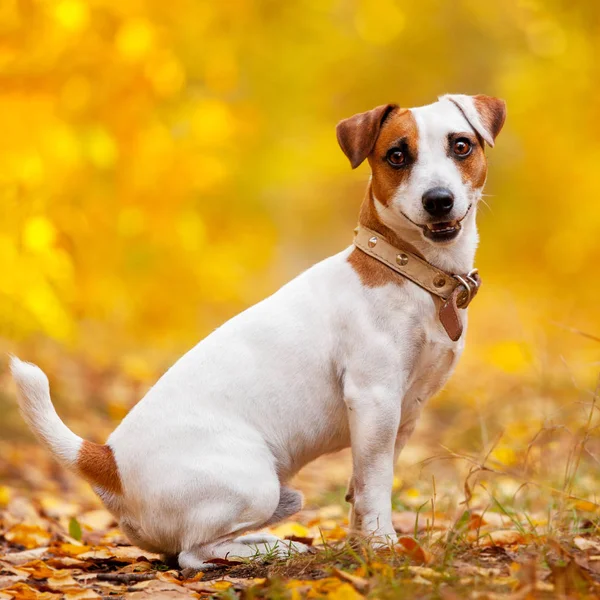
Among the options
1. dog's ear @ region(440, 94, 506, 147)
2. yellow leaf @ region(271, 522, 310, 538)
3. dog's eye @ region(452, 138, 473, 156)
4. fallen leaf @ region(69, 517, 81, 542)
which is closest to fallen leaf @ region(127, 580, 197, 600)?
yellow leaf @ region(271, 522, 310, 538)

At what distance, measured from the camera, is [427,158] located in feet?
10.5

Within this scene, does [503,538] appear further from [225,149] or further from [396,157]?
[225,149]

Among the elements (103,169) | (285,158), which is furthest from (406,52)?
(103,169)

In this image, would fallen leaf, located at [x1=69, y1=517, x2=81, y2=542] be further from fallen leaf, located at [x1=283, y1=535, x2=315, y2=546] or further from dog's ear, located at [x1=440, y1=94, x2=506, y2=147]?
dog's ear, located at [x1=440, y1=94, x2=506, y2=147]

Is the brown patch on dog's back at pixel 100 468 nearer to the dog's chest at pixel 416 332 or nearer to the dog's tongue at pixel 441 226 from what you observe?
the dog's chest at pixel 416 332

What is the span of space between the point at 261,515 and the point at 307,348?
67cm

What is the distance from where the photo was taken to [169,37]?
709 cm

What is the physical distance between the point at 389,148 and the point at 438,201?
33cm

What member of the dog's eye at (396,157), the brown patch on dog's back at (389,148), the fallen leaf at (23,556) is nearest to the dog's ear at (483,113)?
the brown patch on dog's back at (389,148)

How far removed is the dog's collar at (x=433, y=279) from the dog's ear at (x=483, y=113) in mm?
558

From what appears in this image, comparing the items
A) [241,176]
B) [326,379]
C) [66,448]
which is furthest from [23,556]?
[241,176]

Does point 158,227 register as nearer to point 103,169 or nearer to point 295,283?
point 103,169

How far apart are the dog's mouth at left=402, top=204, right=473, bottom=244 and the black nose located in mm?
64

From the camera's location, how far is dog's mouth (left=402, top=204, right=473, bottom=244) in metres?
3.20
